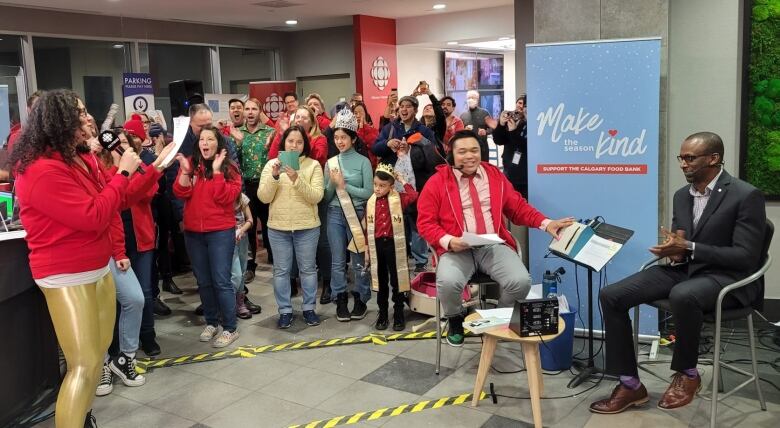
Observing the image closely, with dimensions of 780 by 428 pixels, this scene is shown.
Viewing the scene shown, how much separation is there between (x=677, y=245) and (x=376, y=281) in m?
2.17

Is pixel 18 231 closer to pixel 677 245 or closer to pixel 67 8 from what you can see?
pixel 677 245

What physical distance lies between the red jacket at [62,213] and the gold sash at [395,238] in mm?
2079

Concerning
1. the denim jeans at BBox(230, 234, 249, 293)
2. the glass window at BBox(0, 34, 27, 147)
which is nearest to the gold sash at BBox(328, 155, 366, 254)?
the denim jeans at BBox(230, 234, 249, 293)

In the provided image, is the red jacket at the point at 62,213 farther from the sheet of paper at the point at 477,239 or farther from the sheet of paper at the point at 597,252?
the sheet of paper at the point at 597,252

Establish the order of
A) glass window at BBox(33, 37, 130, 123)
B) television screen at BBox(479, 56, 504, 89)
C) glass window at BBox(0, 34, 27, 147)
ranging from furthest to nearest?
1. television screen at BBox(479, 56, 504, 89)
2. glass window at BBox(33, 37, 130, 123)
3. glass window at BBox(0, 34, 27, 147)

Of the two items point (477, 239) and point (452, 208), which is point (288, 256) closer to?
point (452, 208)

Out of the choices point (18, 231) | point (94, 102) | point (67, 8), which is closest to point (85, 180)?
point (18, 231)

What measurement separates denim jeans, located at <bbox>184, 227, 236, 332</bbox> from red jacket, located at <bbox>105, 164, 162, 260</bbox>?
0.31m

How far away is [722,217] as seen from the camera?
3.35 metres

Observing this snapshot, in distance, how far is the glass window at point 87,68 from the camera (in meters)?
9.62

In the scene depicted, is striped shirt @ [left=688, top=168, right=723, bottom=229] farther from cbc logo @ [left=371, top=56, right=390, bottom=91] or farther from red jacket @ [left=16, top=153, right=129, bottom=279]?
cbc logo @ [left=371, top=56, right=390, bottom=91]

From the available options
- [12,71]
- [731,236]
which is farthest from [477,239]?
[12,71]

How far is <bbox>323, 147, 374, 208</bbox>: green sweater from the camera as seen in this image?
5.05 m

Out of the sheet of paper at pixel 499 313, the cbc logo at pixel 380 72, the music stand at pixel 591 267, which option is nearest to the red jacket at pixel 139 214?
the sheet of paper at pixel 499 313
